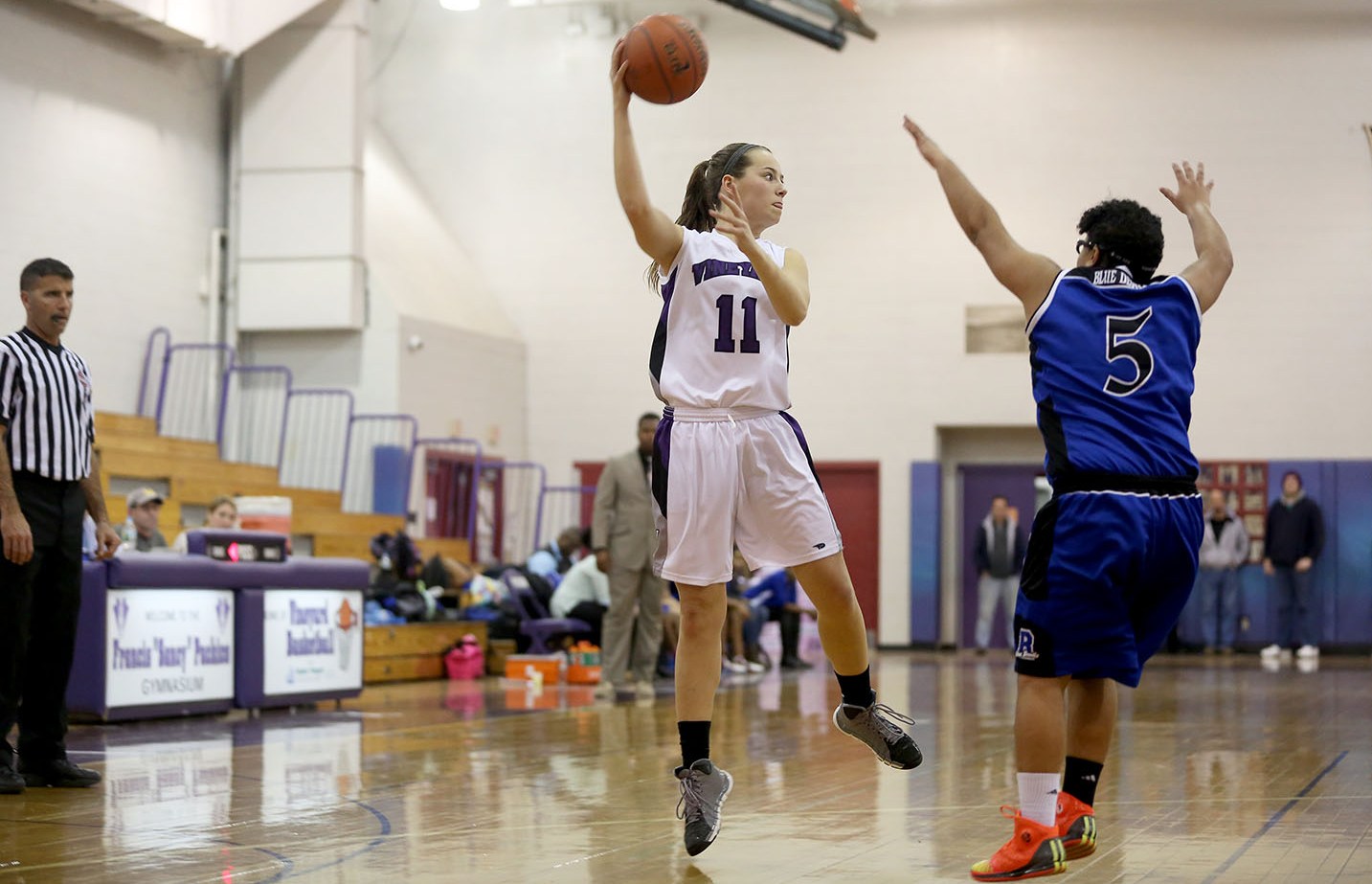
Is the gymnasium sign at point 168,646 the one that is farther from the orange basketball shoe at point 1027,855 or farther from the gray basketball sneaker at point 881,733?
the orange basketball shoe at point 1027,855

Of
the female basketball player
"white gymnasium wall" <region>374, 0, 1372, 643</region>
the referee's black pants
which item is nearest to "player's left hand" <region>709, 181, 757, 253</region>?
the female basketball player

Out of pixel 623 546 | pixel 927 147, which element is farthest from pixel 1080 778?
pixel 623 546

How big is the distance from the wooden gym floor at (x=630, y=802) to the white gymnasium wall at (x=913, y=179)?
31.6 ft

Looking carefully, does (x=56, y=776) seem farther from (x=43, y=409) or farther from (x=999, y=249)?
(x=999, y=249)

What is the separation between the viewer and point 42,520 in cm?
554

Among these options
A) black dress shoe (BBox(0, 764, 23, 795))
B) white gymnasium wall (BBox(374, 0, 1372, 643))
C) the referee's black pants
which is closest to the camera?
black dress shoe (BBox(0, 764, 23, 795))

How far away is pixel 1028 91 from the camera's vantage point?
741 inches

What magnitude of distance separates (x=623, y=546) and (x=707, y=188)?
6381mm

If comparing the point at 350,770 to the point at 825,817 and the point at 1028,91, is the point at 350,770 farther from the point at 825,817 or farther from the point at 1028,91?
the point at 1028,91

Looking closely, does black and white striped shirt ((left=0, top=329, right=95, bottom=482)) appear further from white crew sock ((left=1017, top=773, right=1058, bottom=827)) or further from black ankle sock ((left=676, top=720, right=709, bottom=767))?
white crew sock ((left=1017, top=773, right=1058, bottom=827))

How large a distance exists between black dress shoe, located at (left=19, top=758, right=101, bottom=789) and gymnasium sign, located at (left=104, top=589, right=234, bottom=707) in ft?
8.18

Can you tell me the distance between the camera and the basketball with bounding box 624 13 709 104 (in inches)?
170

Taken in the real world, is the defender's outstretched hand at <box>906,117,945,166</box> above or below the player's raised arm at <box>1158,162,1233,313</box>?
above

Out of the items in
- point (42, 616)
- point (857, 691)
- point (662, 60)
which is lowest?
point (857, 691)
